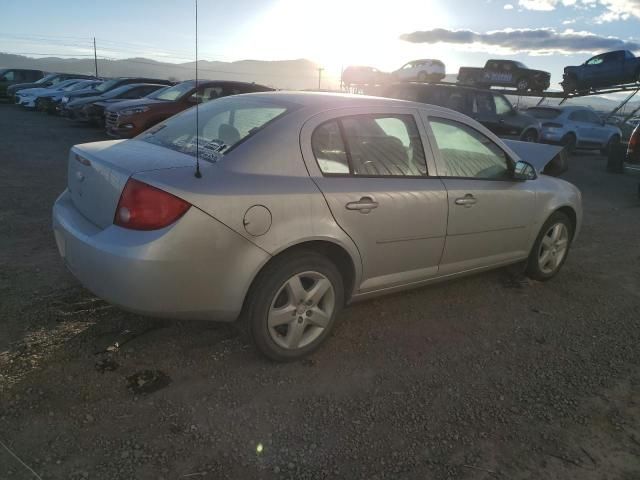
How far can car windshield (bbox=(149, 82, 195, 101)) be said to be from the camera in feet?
38.7

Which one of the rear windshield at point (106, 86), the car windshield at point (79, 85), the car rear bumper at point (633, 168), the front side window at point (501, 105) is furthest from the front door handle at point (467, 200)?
the car windshield at point (79, 85)

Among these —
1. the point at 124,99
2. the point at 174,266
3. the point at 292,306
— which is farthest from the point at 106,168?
the point at 124,99

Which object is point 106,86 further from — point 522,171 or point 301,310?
point 301,310

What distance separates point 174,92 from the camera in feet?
39.4

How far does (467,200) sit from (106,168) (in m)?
2.41

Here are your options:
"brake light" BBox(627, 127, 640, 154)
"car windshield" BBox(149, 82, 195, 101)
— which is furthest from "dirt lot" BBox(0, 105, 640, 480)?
A: "car windshield" BBox(149, 82, 195, 101)

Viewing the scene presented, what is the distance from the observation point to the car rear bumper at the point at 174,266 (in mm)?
2467

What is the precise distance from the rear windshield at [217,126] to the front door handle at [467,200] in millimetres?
1392

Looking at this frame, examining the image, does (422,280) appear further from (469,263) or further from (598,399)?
(598,399)

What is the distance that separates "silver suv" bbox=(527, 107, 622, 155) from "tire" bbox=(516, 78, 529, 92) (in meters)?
7.43

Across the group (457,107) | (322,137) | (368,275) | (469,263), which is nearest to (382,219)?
(368,275)

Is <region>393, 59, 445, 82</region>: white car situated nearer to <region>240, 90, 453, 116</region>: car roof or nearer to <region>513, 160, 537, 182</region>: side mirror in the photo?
<region>513, 160, 537, 182</region>: side mirror

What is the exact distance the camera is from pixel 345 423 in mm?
2541

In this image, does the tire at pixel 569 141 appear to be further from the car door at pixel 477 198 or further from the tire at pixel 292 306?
the tire at pixel 292 306
